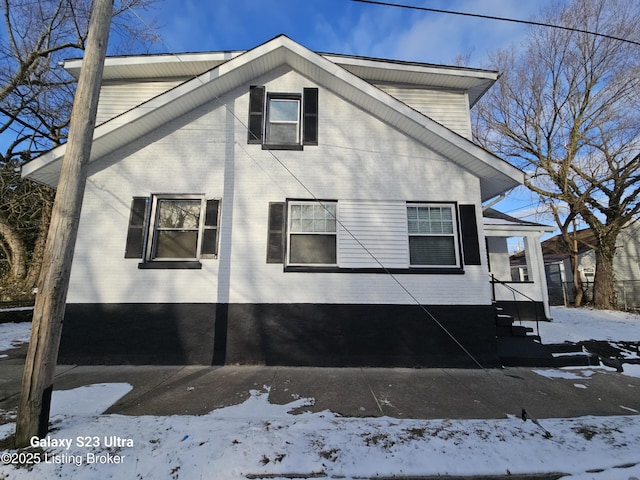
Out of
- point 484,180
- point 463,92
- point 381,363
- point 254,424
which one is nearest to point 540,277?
point 484,180

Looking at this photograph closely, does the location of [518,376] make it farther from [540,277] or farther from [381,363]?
[540,277]

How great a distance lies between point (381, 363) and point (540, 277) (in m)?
7.77

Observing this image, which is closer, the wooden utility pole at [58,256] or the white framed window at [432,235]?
the wooden utility pole at [58,256]

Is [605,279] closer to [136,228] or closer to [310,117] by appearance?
[310,117]

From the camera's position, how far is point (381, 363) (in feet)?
19.8

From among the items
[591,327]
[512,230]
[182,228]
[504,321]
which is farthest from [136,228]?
[591,327]

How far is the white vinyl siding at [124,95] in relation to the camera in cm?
752

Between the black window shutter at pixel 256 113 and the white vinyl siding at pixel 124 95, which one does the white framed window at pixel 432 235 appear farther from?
the white vinyl siding at pixel 124 95

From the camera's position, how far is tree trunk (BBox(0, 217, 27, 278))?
45.6ft

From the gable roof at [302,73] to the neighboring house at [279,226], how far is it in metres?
0.04

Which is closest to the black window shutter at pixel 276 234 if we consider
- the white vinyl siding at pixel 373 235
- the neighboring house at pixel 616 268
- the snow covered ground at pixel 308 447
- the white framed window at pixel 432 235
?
the white vinyl siding at pixel 373 235

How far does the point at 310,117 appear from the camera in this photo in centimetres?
707

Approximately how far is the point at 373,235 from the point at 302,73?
4311 mm

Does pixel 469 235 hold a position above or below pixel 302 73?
below
